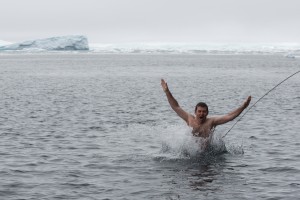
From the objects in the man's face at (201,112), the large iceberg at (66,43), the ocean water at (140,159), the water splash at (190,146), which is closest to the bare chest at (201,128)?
the water splash at (190,146)

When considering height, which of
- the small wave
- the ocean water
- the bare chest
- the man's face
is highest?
the man's face

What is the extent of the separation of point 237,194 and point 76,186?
13.3 feet

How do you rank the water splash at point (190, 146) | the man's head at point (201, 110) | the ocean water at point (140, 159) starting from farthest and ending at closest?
the water splash at point (190, 146)
the man's head at point (201, 110)
the ocean water at point (140, 159)

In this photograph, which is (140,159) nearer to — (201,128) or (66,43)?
(201,128)

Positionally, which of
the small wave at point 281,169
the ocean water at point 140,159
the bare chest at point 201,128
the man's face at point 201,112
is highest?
the man's face at point 201,112

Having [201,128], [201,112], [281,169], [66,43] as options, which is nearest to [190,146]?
[201,128]

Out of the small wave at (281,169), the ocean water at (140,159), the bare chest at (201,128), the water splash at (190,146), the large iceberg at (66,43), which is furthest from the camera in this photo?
the large iceberg at (66,43)

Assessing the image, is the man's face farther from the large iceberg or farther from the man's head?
the large iceberg

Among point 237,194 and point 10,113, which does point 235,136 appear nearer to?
point 237,194

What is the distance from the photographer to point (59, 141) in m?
21.2

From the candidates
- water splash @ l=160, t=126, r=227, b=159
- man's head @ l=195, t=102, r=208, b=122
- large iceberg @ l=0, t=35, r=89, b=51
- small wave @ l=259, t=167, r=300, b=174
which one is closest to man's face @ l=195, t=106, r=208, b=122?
man's head @ l=195, t=102, r=208, b=122

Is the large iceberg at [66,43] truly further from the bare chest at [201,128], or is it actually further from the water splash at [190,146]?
the bare chest at [201,128]

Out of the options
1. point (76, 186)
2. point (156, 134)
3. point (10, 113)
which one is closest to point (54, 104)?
point (10, 113)

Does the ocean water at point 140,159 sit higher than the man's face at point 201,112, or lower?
lower
